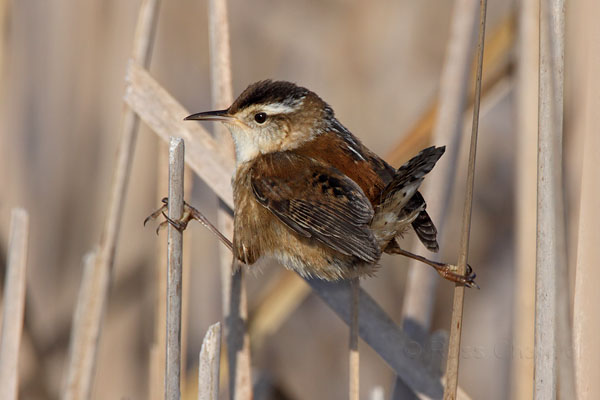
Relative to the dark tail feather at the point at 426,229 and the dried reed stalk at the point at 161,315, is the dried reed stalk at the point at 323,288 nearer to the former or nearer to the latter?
the dried reed stalk at the point at 161,315

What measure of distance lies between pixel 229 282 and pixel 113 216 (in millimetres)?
436

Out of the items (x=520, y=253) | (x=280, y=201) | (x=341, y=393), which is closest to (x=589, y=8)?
(x=520, y=253)

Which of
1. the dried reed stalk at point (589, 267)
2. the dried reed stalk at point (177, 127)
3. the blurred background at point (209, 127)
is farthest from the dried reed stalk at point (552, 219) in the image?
the dried reed stalk at point (177, 127)

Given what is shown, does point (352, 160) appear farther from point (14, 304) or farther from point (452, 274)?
point (14, 304)

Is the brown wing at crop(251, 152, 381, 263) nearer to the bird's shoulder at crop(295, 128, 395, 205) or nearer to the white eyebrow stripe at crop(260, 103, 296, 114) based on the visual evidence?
the bird's shoulder at crop(295, 128, 395, 205)

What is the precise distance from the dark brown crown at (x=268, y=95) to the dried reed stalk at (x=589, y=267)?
884 millimetres

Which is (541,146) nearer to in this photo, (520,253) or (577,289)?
(577,289)

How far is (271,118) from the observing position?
2230 mm

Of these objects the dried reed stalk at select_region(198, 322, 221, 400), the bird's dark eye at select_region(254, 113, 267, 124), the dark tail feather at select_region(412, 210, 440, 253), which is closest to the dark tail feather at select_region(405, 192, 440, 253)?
the dark tail feather at select_region(412, 210, 440, 253)

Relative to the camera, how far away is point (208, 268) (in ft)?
11.4

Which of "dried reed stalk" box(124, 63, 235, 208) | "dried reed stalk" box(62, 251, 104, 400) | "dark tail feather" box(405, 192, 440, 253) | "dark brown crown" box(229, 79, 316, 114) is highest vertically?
"dark brown crown" box(229, 79, 316, 114)

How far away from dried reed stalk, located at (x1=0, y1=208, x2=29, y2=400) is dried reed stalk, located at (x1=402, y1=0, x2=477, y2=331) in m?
1.26

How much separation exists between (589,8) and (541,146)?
1003 millimetres

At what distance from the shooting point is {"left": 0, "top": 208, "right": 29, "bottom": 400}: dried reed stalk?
216 centimetres
